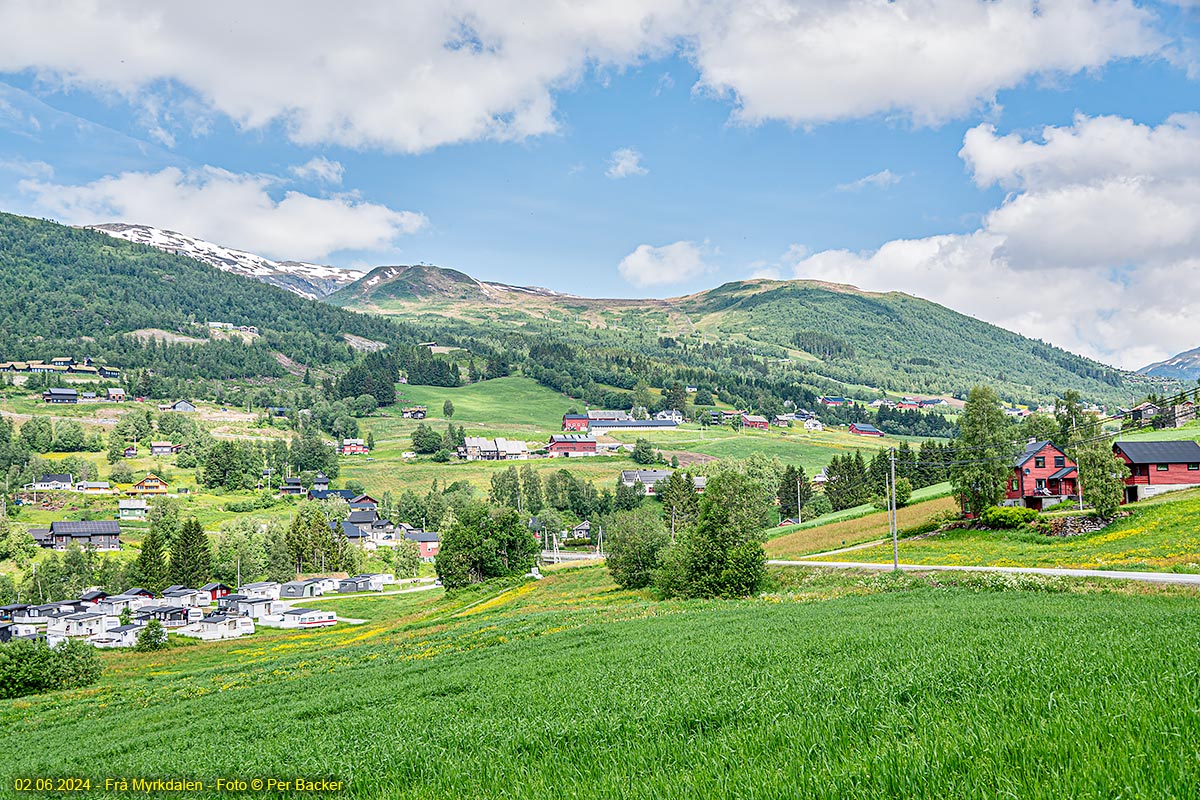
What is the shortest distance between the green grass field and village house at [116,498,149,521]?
13831cm

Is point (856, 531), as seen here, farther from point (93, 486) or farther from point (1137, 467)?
point (93, 486)

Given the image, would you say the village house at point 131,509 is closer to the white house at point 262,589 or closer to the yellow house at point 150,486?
the yellow house at point 150,486

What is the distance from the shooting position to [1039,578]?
33562mm

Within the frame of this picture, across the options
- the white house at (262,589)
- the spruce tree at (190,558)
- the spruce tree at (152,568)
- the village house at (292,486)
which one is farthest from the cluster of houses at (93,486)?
the white house at (262,589)

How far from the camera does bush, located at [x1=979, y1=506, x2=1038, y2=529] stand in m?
58.2

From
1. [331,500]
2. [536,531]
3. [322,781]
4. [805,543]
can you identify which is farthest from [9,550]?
[322,781]

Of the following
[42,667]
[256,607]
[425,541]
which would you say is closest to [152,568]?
[256,607]

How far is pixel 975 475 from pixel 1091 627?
164 ft

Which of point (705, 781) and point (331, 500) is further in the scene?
point (331, 500)

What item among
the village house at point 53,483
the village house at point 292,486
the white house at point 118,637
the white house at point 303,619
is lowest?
the white house at point 303,619

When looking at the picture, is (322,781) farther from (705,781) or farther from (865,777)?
(865,777)

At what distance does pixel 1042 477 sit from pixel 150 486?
539 feet

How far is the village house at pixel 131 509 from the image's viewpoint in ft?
453

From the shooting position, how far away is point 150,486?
494 feet
